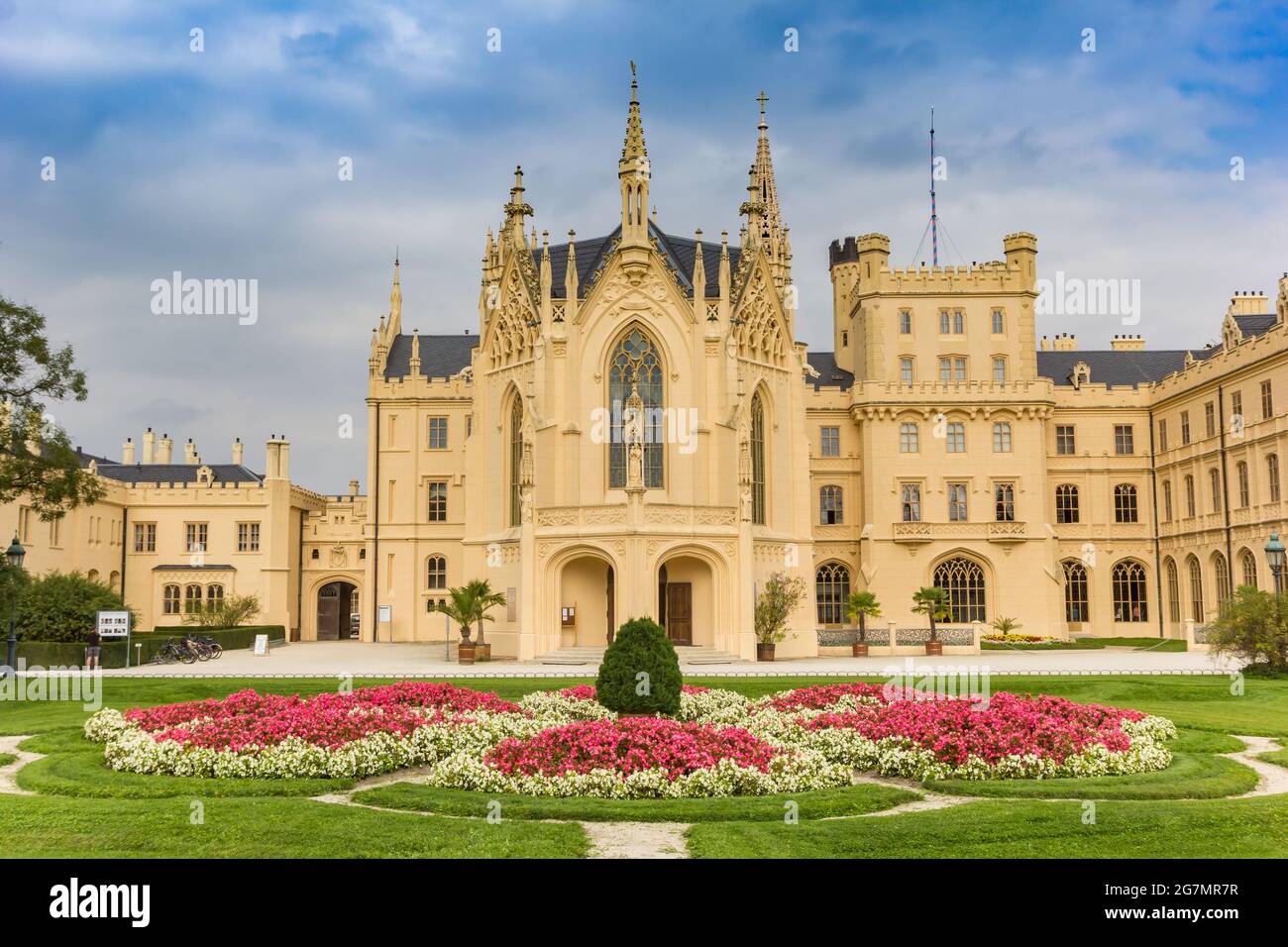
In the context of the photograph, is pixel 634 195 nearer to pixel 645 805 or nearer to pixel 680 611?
pixel 680 611

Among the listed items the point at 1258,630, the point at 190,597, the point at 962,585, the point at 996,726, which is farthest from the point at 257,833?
the point at 190,597

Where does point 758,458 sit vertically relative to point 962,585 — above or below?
above

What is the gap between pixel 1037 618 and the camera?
53344 mm

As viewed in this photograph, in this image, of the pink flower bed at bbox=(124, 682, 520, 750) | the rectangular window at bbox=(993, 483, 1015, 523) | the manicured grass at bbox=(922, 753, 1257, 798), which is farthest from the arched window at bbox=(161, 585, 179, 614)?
the manicured grass at bbox=(922, 753, 1257, 798)

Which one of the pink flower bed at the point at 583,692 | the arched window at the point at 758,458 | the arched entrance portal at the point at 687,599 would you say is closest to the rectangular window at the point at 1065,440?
the arched window at the point at 758,458

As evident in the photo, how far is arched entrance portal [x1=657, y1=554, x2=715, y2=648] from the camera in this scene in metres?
41.7

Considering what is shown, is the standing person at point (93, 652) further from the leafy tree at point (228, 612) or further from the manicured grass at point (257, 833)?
the manicured grass at point (257, 833)

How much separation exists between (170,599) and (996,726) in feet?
180

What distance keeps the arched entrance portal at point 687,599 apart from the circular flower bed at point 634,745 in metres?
22.0

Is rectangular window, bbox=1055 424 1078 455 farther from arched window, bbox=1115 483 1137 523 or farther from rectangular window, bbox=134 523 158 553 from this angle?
rectangular window, bbox=134 523 158 553

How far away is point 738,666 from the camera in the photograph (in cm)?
3722

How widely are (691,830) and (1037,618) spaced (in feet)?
149

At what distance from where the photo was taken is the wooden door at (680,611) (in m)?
42.2
